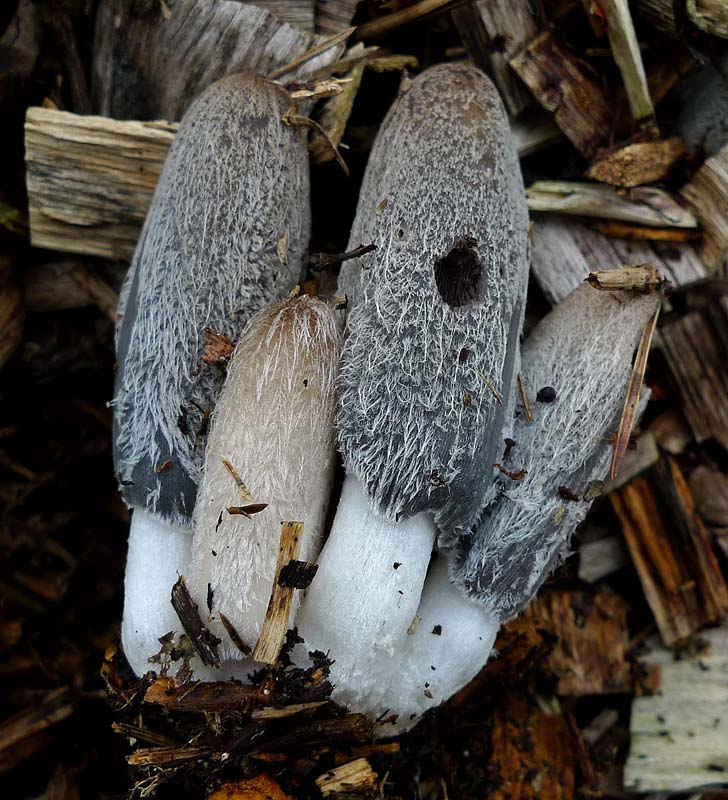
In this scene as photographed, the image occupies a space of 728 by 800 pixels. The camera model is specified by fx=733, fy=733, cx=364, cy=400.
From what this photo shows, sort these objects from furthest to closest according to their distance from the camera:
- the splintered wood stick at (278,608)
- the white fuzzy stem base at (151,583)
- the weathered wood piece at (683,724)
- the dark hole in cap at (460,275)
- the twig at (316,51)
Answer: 1. the weathered wood piece at (683,724)
2. the twig at (316,51)
3. the white fuzzy stem base at (151,583)
4. the dark hole in cap at (460,275)
5. the splintered wood stick at (278,608)

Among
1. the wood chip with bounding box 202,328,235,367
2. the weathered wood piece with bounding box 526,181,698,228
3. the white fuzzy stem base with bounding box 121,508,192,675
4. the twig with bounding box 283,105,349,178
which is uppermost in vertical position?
the twig with bounding box 283,105,349,178

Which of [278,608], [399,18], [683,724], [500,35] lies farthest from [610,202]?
[683,724]

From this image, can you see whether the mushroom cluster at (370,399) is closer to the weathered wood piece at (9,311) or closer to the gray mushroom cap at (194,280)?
the gray mushroom cap at (194,280)

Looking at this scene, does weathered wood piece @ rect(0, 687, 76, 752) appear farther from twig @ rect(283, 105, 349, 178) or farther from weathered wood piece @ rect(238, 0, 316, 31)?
weathered wood piece @ rect(238, 0, 316, 31)

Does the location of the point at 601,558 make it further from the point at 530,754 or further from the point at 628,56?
the point at 628,56

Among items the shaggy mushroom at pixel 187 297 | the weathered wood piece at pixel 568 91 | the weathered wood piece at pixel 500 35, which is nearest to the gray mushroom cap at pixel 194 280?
the shaggy mushroom at pixel 187 297

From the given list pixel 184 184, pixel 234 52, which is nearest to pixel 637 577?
pixel 184 184

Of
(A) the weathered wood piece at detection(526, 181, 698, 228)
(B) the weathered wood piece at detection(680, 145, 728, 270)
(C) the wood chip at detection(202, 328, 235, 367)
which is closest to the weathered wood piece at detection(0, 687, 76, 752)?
(C) the wood chip at detection(202, 328, 235, 367)
